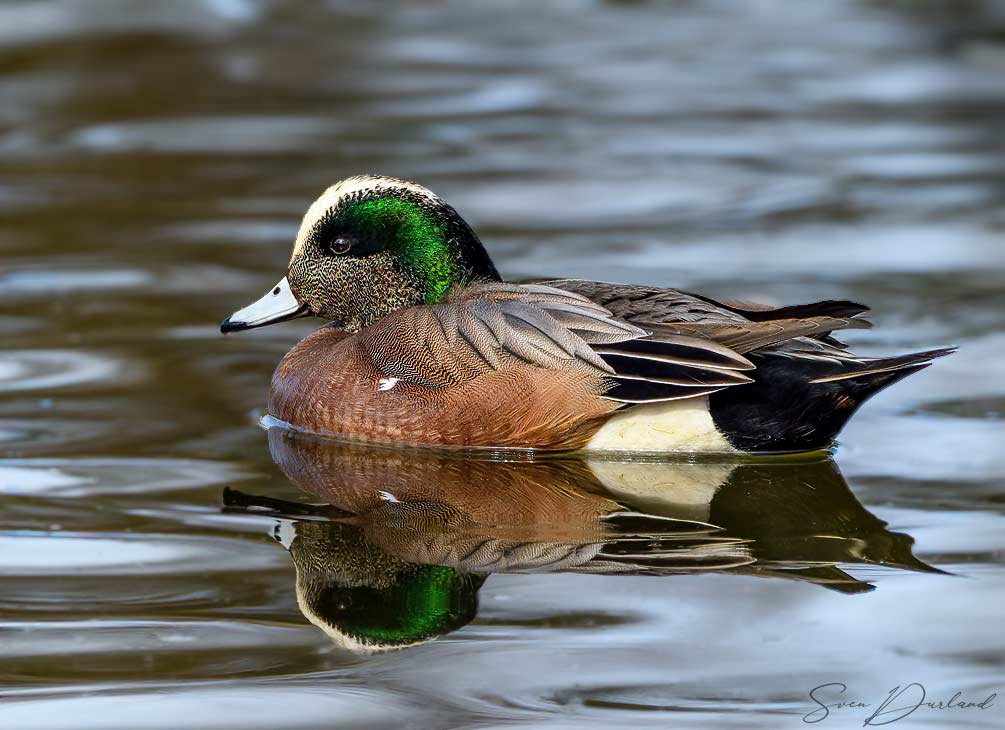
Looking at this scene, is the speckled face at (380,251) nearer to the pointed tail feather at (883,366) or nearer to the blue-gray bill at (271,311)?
the blue-gray bill at (271,311)

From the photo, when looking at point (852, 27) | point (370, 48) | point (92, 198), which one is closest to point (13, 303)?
point (92, 198)

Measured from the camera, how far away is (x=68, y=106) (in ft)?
36.8

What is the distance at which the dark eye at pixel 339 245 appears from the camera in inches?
Result: 228

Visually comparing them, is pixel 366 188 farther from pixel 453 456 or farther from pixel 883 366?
pixel 883 366

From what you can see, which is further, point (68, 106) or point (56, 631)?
point (68, 106)

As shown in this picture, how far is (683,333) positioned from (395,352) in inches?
37.3

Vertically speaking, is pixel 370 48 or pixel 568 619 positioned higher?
pixel 370 48

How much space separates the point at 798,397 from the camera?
5.01 m

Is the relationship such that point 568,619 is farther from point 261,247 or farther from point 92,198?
point 92,198

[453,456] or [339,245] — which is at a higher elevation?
[339,245]
